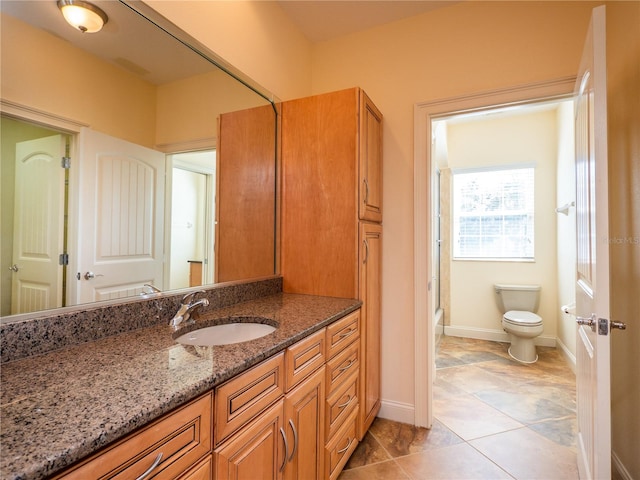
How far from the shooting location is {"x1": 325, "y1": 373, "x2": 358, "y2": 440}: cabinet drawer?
1.43m

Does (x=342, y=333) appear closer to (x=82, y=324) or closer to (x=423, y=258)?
A: (x=423, y=258)

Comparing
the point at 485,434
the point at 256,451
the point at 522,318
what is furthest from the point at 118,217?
the point at 522,318

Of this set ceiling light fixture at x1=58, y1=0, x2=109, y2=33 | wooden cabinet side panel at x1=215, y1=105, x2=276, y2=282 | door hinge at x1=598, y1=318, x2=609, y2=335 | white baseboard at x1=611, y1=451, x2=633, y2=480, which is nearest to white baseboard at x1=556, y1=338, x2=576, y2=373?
white baseboard at x1=611, y1=451, x2=633, y2=480

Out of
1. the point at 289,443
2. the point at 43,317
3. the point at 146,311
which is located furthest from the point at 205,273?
the point at 289,443

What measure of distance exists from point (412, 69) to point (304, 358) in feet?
6.57

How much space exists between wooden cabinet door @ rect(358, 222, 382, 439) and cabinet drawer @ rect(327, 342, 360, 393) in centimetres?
10

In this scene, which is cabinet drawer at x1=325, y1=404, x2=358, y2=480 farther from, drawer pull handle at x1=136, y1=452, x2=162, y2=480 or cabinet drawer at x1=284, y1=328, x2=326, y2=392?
drawer pull handle at x1=136, y1=452, x2=162, y2=480

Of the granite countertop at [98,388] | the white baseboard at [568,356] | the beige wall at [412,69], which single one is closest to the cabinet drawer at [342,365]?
the granite countertop at [98,388]

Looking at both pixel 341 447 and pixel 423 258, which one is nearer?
pixel 341 447

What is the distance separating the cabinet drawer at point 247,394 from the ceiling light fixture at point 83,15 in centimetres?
124

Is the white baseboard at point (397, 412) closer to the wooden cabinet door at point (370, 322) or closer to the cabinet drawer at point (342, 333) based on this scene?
the wooden cabinet door at point (370, 322)

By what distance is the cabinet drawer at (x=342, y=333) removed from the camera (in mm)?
1438

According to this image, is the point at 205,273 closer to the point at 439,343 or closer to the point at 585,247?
the point at 585,247

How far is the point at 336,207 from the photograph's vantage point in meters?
1.87
